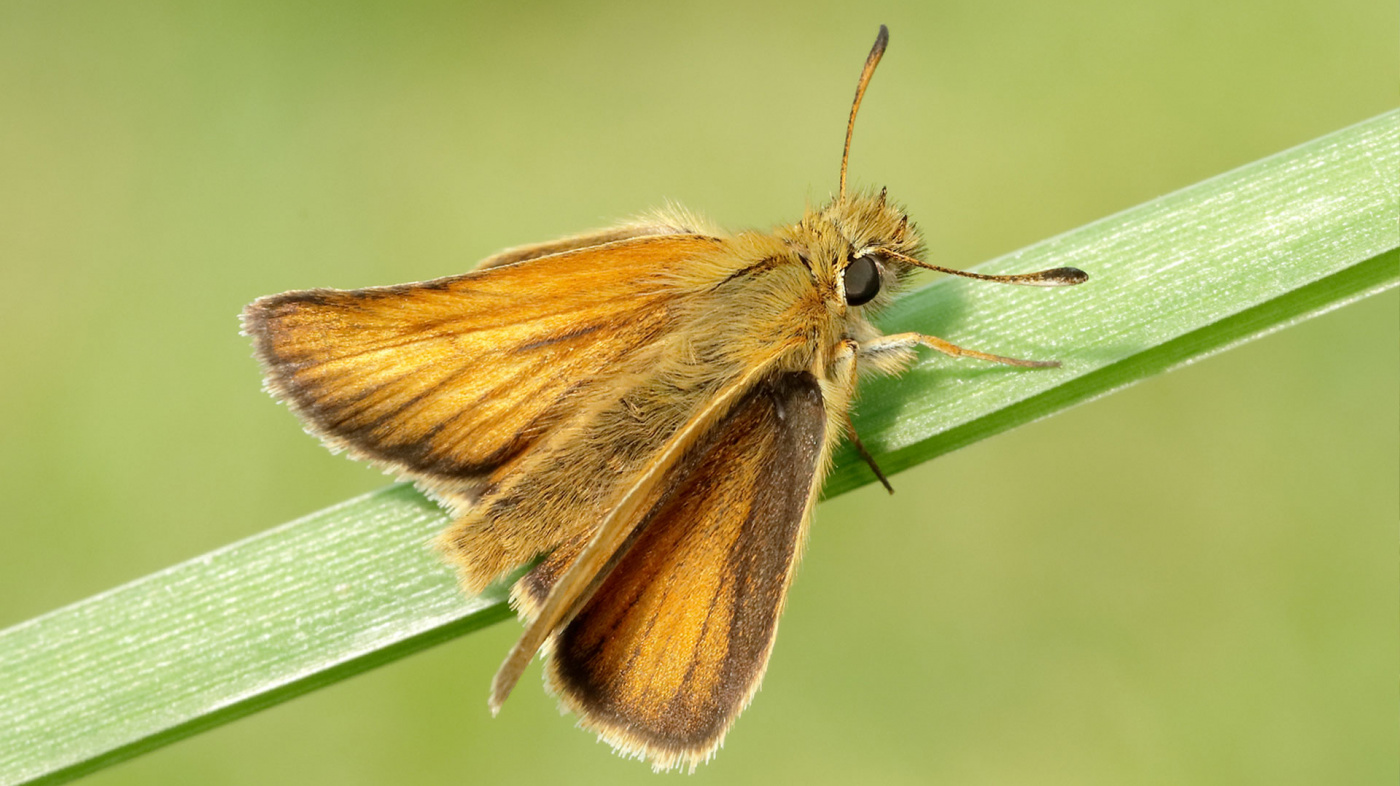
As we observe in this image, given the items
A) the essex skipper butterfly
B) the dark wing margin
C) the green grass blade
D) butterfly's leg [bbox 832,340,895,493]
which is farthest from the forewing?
butterfly's leg [bbox 832,340,895,493]

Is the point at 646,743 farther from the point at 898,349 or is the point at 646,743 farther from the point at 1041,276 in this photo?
the point at 1041,276

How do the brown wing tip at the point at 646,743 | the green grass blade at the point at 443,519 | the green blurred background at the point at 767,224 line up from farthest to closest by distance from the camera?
the green blurred background at the point at 767,224, the green grass blade at the point at 443,519, the brown wing tip at the point at 646,743

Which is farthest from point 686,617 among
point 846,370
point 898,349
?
point 898,349

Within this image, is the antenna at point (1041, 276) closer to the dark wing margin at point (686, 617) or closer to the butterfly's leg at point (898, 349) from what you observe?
the butterfly's leg at point (898, 349)

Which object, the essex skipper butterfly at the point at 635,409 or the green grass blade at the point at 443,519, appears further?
the green grass blade at the point at 443,519

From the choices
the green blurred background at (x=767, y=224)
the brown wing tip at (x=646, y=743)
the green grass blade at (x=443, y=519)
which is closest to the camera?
the brown wing tip at (x=646, y=743)

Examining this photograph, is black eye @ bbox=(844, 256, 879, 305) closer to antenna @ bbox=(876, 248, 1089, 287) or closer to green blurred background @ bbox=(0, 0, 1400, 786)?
antenna @ bbox=(876, 248, 1089, 287)

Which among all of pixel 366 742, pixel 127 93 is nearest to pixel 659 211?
pixel 366 742

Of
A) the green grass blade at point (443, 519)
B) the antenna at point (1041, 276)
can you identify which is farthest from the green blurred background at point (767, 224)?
the antenna at point (1041, 276)
